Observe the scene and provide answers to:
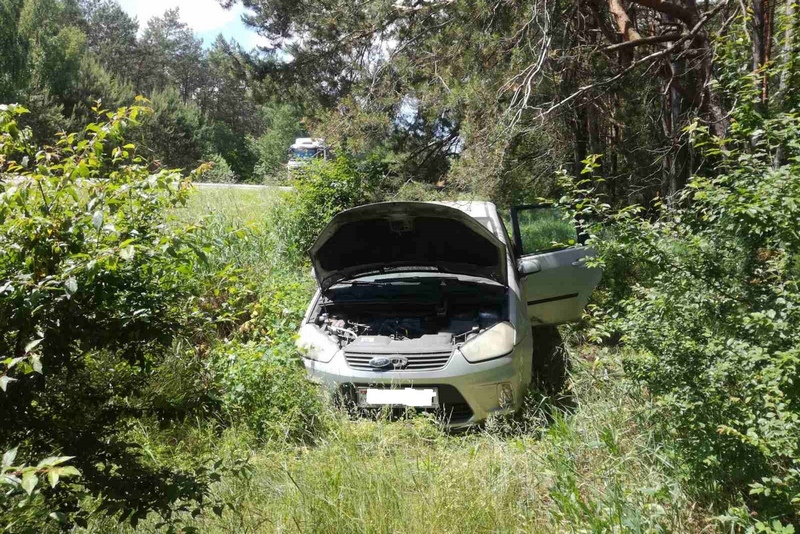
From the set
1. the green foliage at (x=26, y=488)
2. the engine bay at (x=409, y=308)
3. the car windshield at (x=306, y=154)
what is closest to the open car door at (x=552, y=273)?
the engine bay at (x=409, y=308)

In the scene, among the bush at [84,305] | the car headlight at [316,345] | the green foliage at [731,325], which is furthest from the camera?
the car headlight at [316,345]

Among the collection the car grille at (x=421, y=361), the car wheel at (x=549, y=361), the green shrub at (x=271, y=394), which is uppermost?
the car grille at (x=421, y=361)

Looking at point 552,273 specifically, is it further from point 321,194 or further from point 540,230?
point 321,194

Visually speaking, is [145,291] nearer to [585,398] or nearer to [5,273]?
[5,273]

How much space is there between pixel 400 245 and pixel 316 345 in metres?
1.31

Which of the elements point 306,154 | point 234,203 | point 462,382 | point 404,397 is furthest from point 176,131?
point 462,382

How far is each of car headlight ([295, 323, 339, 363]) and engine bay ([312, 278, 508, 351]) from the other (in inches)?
4.4

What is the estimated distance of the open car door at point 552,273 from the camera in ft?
17.6

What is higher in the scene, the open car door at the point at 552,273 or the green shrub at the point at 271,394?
the open car door at the point at 552,273

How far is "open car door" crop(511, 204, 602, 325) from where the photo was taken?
5371 mm

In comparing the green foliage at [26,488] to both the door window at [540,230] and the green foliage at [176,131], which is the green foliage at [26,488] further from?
the green foliage at [176,131]

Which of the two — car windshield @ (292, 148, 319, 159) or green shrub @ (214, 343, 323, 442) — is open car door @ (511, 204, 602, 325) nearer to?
green shrub @ (214, 343, 323, 442)

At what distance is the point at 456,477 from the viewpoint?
3.05m

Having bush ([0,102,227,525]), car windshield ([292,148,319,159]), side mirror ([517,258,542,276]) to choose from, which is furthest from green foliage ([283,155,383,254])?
bush ([0,102,227,525])
